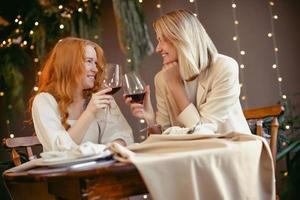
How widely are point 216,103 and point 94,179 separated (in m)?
0.82

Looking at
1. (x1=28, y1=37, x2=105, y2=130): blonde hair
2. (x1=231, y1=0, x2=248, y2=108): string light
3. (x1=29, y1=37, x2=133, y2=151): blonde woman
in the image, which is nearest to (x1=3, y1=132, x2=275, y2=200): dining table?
(x1=29, y1=37, x2=133, y2=151): blonde woman

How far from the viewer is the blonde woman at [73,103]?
70.2 inches

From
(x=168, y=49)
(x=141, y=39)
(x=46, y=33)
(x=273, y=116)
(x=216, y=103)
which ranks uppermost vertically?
(x=46, y=33)

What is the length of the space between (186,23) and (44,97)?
0.66m

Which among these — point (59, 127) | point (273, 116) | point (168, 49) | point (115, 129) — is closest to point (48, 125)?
point (59, 127)

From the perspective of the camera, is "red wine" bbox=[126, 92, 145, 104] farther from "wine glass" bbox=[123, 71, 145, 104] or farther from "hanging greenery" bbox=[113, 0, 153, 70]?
"hanging greenery" bbox=[113, 0, 153, 70]

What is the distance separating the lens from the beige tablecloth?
3.70 feet

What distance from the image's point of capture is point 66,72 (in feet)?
6.75

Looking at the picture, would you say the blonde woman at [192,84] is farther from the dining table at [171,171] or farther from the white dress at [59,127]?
the dining table at [171,171]

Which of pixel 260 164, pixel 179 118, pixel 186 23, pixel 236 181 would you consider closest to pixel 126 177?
pixel 236 181

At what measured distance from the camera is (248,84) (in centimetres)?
316

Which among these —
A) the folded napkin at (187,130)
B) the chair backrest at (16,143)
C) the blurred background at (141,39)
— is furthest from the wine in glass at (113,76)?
the blurred background at (141,39)

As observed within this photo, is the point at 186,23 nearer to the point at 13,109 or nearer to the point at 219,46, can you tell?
the point at 219,46

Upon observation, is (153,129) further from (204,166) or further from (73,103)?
(204,166)
